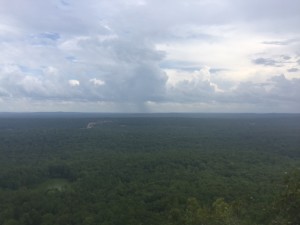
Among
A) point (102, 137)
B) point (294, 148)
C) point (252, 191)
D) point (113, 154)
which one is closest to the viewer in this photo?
point (252, 191)

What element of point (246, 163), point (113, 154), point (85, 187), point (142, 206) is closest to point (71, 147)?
point (113, 154)

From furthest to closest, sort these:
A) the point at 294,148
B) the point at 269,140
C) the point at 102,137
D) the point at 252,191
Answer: the point at 102,137 < the point at 269,140 < the point at 294,148 < the point at 252,191

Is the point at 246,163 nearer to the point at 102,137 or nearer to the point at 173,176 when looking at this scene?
the point at 173,176

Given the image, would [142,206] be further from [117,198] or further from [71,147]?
[71,147]

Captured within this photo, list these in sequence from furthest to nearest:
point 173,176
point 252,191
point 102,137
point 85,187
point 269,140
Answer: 1. point 102,137
2. point 269,140
3. point 173,176
4. point 85,187
5. point 252,191

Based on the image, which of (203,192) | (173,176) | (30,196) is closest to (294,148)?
(173,176)

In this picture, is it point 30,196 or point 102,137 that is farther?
point 102,137
